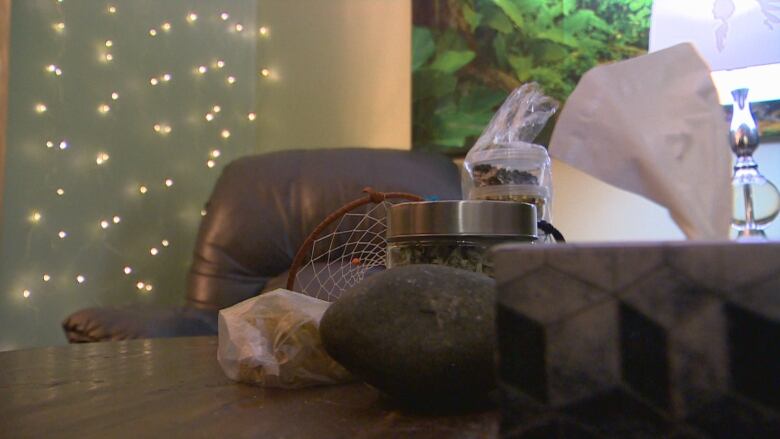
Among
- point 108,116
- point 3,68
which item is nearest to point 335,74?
point 108,116

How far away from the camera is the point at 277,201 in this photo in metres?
1.73

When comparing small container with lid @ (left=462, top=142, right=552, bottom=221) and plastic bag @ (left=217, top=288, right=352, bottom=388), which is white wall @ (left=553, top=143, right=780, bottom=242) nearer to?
small container with lid @ (left=462, top=142, right=552, bottom=221)

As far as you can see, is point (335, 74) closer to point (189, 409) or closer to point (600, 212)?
point (600, 212)

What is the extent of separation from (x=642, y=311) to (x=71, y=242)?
6.15 feet

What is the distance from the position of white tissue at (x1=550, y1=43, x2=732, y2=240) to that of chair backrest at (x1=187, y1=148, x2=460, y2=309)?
1.35m

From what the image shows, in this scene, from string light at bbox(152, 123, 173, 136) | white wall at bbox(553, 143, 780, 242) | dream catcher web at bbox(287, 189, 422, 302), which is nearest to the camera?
dream catcher web at bbox(287, 189, 422, 302)

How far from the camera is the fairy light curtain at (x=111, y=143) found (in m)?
1.78

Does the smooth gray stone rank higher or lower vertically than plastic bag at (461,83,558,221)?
lower

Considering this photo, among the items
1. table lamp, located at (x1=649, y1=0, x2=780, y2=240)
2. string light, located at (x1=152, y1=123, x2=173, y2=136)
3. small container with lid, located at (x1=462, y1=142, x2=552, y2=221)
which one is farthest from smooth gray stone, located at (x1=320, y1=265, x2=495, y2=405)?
string light, located at (x1=152, y1=123, x2=173, y2=136)

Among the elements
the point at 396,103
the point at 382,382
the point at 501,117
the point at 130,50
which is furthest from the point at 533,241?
the point at 130,50

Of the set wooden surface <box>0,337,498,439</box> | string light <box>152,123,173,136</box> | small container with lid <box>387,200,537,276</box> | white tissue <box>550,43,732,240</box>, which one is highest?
string light <box>152,123,173,136</box>

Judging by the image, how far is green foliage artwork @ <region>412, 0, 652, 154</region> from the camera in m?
1.73

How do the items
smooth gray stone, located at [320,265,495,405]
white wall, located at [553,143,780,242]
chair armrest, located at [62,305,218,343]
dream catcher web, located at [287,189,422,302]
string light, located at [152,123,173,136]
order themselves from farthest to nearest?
1. string light, located at [152,123,173,136]
2. white wall, located at [553,143,780,242]
3. chair armrest, located at [62,305,218,343]
4. dream catcher web, located at [287,189,422,302]
5. smooth gray stone, located at [320,265,495,405]

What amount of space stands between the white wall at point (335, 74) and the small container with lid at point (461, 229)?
160 cm
